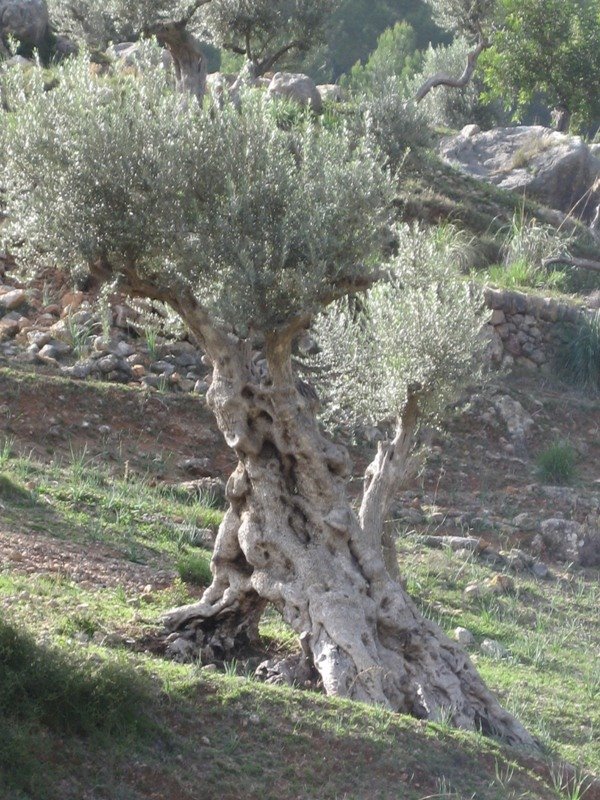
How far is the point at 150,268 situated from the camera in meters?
6.89

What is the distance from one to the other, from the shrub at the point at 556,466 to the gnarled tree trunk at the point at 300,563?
8.27 metres

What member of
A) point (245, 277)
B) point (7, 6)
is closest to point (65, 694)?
point (245, 277)

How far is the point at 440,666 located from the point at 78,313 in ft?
26.5

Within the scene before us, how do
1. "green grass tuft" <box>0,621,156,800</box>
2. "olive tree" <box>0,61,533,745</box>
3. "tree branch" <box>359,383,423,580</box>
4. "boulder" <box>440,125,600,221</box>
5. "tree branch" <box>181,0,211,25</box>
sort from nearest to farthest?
"green grass tuft" <box>0,621,156,800</box> < "olive tree" <box>0,61,533,745</box> < "tree branch" <box>359,383,423,580</box> < "tree branch" <box>181,0,211,25</box> < "boulder" <box>440,125,600,221</box>

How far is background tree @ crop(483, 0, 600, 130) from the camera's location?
85.5 ft

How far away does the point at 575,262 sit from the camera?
19.5m

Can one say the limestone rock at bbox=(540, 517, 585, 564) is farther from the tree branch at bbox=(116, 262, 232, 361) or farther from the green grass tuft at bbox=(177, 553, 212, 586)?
the tree branch at bbox=(116, 262, 232, 361)

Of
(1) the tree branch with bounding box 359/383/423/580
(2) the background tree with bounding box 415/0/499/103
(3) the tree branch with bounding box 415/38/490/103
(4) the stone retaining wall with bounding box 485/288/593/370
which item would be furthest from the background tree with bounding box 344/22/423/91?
(1) the tree branch with bounding box 359/383/423/580

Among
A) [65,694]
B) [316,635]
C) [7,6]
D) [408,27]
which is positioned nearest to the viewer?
[65,694]

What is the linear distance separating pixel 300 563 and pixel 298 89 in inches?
615

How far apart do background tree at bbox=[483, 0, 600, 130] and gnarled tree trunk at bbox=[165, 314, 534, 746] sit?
20739 millimetres

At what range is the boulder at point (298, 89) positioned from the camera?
2101 cm

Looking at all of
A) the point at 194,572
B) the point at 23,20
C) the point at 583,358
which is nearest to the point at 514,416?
the point at 583,358

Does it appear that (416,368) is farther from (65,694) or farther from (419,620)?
(65,694)
